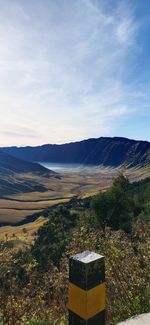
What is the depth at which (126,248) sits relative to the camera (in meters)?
10.3

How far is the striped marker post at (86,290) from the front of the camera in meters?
4.16

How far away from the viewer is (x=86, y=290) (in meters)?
4.12

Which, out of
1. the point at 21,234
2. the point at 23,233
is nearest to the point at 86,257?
the point at 21,234

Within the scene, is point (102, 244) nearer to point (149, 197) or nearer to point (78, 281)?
point (78, 281)

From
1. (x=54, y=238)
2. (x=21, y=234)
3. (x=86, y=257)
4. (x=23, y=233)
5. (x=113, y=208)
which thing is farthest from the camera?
(x=23, y=233)

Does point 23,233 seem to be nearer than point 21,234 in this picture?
No

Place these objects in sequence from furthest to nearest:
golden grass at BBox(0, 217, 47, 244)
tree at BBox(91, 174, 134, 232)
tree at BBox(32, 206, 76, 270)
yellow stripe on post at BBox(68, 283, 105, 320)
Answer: golden grass at BBox(0, 217, 47, 244) < tree at BBox(91, 174, 134, 232) < tree at BBox(32, 206, 76, 270) < yellow stripe on post at BBox(68, 283, 105, 320)

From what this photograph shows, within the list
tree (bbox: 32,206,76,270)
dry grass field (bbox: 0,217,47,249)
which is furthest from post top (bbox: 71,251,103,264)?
dry grass field (bbox: 0,217,47,249)

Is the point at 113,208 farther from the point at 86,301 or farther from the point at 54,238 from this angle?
the point at 86,301

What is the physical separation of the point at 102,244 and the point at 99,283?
6.71 metres

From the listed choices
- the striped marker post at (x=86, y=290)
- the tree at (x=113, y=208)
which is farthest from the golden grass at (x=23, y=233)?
the striped marker post at (x=86, y=290)

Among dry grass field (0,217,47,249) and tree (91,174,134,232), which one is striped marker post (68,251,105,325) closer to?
tree (91,174,134,232)

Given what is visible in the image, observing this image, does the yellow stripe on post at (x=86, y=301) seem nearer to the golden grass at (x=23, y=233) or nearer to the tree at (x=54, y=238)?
the tree at (x=54, y=238)

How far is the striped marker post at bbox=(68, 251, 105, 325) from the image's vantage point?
4.16 metres
